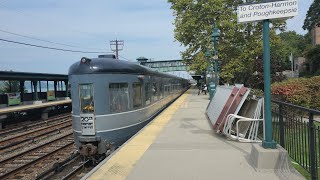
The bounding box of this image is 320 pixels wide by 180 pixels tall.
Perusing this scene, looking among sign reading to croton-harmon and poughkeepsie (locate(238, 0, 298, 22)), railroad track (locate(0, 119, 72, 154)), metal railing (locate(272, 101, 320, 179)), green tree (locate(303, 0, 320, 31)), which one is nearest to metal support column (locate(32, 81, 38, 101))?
railroad track (locate(0, 119, 72, 154))

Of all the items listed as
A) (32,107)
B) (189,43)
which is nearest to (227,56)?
(189,43)

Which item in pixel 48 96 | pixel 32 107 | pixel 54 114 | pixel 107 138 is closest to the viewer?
pixel 107 138

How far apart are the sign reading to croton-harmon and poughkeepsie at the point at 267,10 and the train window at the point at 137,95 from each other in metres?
6.03

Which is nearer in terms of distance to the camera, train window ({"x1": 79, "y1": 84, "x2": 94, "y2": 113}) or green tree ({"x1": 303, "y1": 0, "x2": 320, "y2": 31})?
train window ({"x1": 79, "y1": 84, "x2": 94, "y2": 113})

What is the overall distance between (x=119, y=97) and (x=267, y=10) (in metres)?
5.98

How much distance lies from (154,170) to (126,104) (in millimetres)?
5379

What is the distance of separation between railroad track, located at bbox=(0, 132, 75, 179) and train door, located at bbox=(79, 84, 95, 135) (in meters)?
1.86

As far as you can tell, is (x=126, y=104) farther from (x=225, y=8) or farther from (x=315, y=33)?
(x=315, y=33)

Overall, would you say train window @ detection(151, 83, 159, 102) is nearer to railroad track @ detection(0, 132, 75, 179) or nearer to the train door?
railroad track @ detection(0, 132, 75, 179)

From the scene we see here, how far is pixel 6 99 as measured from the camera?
28.3 metres

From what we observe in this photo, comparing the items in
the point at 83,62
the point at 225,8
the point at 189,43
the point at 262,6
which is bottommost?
the point at 83,62

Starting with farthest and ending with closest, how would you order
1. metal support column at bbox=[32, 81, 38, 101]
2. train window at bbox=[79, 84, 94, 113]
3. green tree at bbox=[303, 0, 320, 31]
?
1. green tree at bbox=[303, 0, 320, 31]
2. metal support column at bbox=[32, 81, 38, 101]
3. train window at bbox=[79, 84, 94, 113]

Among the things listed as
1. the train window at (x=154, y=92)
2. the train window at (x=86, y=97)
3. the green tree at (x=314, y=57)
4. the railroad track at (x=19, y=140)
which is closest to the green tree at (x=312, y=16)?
the green tree at (x=314, y=57)

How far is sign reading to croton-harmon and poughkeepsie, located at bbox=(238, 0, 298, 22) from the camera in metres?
6.77
